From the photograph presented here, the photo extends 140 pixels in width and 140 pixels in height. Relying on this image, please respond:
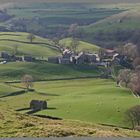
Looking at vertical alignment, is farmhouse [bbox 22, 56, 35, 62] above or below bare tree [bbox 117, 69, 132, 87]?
above

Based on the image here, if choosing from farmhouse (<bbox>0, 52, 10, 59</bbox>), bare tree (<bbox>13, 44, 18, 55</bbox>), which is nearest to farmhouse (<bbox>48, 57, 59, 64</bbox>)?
farmhouse (<bbox>0, 52, 10, 59</bbox>)

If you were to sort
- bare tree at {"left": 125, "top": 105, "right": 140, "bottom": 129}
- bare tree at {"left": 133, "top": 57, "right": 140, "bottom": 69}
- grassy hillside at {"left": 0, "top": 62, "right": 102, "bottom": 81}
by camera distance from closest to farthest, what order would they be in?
bare tree at {"left": 125, "top": 105, "right": 140, "bottom": 129} < grassy hillside at {"left": 0, "top": 62, "right": 102, "bottom": 81} < bare tree at {"left": 133, "top": 57, "right": 140, "bottom": 69}

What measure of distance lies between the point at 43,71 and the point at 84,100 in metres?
43.0

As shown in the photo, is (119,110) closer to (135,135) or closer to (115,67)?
(135,135)

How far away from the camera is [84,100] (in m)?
80.2

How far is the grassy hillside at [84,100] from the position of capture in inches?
2655

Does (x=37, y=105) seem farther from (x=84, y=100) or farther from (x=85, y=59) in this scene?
(x=85, y=59)

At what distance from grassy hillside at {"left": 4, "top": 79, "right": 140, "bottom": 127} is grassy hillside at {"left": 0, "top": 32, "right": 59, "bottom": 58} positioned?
4124cm

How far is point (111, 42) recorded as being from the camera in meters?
191

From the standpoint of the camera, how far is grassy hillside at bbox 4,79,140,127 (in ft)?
221

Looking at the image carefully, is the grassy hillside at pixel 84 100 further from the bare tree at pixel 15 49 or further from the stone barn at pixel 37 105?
the bare tree at pixel 15 49

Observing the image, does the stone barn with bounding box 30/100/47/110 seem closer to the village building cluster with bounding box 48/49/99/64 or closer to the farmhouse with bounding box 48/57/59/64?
the farmhouse with bounding box 48/57/59/64

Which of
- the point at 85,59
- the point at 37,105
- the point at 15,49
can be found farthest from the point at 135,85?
the point at 15,49

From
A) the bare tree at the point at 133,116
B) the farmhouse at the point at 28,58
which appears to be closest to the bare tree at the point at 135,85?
the bare tree at the point at 133,116
